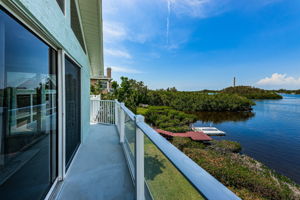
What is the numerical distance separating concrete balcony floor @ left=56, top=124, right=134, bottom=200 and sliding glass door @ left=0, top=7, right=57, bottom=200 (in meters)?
0.37

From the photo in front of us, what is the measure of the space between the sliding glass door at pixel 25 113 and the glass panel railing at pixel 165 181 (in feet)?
3.84

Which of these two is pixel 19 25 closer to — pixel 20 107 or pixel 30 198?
pixel 20 107

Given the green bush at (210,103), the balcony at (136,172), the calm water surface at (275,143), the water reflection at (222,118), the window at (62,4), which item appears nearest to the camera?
the balcony at (136,172)

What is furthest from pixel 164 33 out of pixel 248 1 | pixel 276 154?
pixel 276 154

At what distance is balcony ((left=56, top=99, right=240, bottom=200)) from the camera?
578mm

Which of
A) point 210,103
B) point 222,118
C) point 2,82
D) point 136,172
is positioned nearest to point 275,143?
point 222,118

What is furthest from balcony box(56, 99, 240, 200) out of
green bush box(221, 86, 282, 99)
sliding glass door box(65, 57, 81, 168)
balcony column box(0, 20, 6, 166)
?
green bush box(221, 86, 282, 99)

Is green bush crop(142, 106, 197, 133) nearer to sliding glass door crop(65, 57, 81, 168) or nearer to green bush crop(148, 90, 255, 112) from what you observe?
green bush crop(148, 90, 255, 112)

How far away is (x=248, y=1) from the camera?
10.1 meters

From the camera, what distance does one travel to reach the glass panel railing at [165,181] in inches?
29.1

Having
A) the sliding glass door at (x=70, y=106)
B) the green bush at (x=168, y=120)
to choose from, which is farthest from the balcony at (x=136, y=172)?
the green bush at (x=168, y=120)

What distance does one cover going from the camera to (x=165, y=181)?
40.4 inches

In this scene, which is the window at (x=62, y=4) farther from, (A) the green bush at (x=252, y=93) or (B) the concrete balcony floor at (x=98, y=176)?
(A) the green bush at (x=252, y=93)

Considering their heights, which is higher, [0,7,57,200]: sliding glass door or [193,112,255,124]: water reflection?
[0,7,57,200]: sliding glass door
